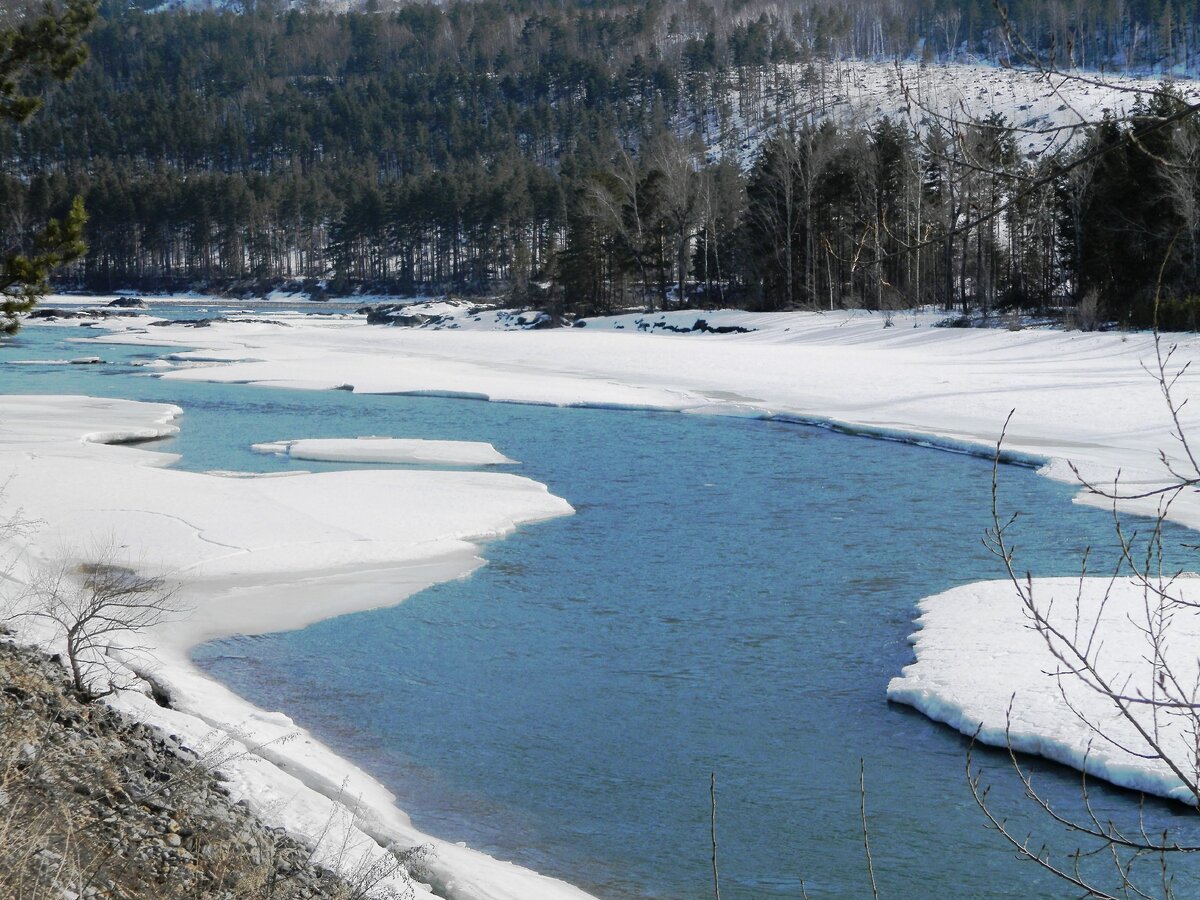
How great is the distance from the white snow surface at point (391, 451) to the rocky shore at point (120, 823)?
12048 millimetres

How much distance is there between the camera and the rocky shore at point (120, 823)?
4.75 meters

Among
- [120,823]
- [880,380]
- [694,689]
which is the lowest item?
[694,689]

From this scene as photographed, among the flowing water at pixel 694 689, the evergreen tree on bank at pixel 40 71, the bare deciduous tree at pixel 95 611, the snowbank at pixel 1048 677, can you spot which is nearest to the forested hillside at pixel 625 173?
the snowbank at pixel 1048 677

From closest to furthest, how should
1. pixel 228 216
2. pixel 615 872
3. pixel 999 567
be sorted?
pixel 615 872 < pixel 999 567 < pixel 228 216

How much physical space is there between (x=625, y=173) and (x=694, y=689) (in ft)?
210

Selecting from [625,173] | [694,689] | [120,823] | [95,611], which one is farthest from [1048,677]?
[625,173]

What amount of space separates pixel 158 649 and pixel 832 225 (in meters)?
45.1

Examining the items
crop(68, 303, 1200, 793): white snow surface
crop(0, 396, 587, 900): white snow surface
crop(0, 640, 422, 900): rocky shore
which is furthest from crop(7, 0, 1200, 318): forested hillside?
crop(0, 396, 587, 900): white snow surface

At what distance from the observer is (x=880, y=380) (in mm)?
29375

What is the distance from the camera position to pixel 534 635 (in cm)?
1080

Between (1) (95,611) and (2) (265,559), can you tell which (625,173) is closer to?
(2) (265,559)

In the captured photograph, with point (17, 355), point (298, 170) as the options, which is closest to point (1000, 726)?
point (17, 355)

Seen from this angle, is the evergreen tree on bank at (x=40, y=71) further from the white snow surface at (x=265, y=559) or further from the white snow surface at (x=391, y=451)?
the white snow surface at (x=391, y=451)

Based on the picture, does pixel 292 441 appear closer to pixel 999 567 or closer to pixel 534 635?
pixel 534 635
